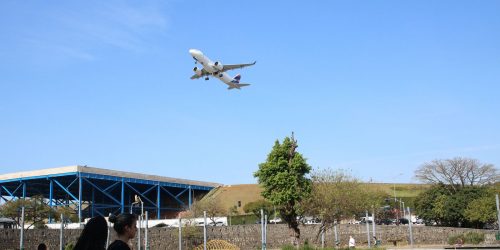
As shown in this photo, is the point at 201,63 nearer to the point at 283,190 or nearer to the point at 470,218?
the point at 283,190

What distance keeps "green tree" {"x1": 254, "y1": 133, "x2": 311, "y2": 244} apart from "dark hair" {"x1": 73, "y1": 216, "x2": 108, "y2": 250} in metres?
27.5

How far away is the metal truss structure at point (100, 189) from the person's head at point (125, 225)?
60678 mm

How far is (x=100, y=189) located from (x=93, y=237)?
223ft

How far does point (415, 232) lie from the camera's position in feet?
148

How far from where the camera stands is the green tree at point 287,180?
105 ft

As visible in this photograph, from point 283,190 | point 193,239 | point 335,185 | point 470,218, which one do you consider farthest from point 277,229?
point 470,218

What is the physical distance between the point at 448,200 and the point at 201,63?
36.6 meters

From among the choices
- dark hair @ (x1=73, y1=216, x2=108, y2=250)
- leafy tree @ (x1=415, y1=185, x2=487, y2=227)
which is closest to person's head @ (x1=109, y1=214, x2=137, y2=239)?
dark hair @ (x1=73, y1=216, x2=108, y2=250)

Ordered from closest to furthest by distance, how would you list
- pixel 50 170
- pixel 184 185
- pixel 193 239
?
pixel 193 239 < pixel 50 170 < pixel 184 185

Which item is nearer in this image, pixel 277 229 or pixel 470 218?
pixel 277 229

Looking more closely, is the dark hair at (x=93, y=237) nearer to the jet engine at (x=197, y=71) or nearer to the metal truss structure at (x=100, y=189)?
the jet engine at (x=197, y=71)

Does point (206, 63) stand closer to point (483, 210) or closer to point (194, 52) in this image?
point (194, 52)

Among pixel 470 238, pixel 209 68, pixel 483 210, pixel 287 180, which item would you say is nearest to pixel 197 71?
pixel 209 68

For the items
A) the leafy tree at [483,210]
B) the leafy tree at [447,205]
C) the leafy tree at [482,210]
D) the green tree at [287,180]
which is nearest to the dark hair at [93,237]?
the green tree at [287,180]
